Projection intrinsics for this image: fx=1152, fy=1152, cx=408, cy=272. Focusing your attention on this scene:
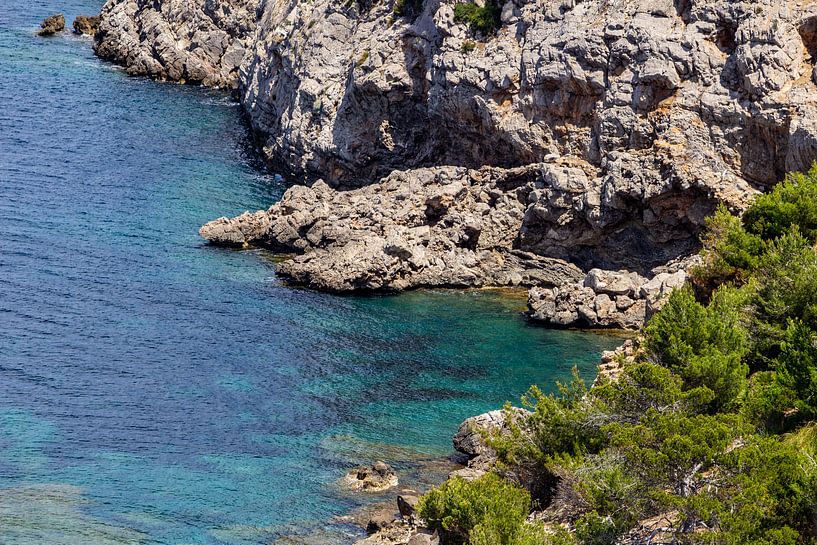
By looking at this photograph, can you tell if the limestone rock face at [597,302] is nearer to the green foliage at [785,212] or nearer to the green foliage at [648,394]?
the green foliage at [785,212]

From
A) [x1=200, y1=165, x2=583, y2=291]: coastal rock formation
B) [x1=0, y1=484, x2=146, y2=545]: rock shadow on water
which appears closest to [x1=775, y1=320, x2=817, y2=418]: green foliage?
[x1=0, y1=484, x2=146, y2=545]: rock shadow on water

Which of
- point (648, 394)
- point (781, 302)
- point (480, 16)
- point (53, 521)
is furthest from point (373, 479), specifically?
point (480, 16)

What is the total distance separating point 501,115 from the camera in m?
74.1

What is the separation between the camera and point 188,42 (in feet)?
399

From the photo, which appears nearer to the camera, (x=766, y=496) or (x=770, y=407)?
(x=766, y=496)

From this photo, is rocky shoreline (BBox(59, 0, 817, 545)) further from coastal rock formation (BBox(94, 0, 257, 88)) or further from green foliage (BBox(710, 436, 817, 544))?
coastal rock formation (BBox(94, 0, 257, 88))

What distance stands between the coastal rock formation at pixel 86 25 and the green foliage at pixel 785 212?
4022 inches

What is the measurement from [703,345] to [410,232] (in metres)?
36.0

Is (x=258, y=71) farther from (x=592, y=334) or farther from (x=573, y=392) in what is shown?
(x=573, y=392)

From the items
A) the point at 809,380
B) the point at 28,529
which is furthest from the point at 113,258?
the point at 809,380

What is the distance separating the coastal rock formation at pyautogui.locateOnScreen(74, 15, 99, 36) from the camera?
134 m

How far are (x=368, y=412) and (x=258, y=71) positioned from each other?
5437cm

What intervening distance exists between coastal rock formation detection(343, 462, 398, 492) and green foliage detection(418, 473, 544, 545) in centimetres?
727

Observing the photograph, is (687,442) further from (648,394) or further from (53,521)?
(53,521)
